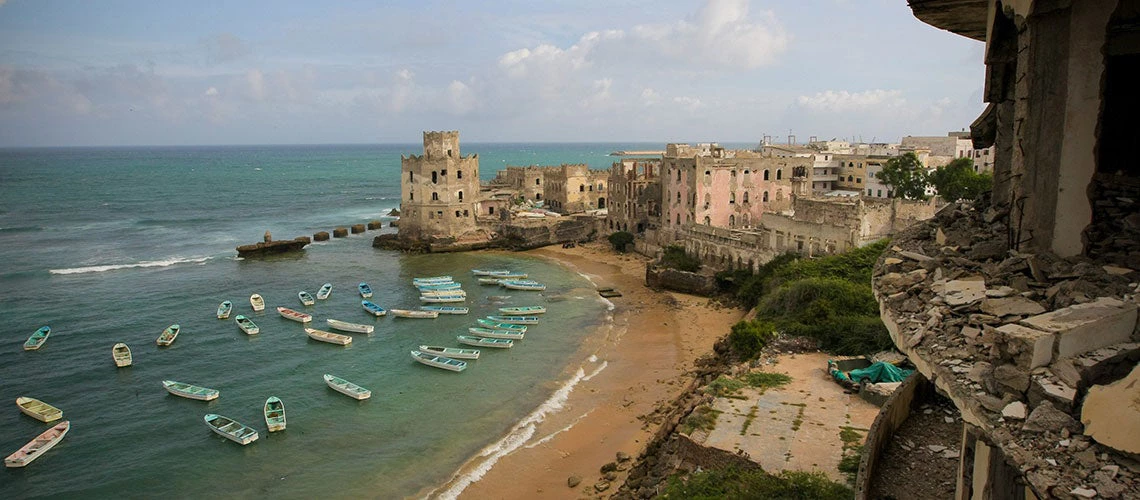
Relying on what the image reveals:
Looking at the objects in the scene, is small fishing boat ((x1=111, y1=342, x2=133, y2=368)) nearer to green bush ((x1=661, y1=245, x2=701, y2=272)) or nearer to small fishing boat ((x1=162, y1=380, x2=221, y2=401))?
small fishing boat ((x1=162, y1=380, x2=221, y2=401))

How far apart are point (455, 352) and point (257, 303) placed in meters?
15.9

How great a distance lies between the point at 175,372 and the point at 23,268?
32.6m

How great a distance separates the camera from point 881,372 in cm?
2127

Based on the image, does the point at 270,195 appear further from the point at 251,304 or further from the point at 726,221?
the point at 726,221

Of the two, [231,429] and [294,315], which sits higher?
[294,315]

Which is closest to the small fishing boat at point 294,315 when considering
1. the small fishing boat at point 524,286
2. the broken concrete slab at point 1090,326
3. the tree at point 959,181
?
the small fishing boat at point 524,286

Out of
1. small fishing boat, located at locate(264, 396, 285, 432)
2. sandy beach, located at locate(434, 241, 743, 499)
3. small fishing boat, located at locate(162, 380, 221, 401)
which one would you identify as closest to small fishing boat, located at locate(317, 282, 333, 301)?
small fishing boat, located at locate(162, 380, 221, 401)

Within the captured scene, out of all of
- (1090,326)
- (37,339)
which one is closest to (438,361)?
(37,339)

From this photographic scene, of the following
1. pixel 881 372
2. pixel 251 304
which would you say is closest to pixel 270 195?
pixel 251 304

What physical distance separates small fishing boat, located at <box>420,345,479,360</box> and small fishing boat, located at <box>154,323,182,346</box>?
12.6m

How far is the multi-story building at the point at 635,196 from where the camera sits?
57.8 metres

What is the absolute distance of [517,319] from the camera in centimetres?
3903

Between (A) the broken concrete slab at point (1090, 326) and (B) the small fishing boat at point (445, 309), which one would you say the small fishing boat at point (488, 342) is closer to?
(B) the small fishing boat at point (445, 309)

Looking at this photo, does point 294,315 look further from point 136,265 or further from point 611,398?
point 136,265
